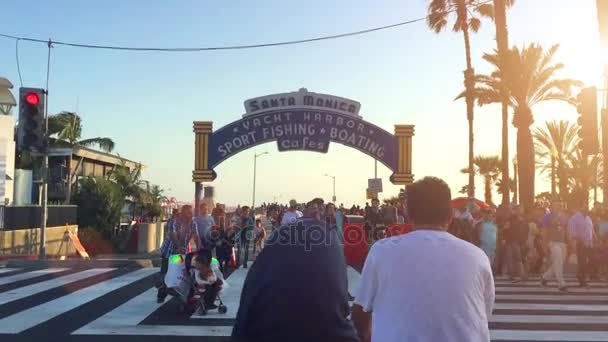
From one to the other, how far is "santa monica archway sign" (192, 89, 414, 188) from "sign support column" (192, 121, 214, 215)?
65cm

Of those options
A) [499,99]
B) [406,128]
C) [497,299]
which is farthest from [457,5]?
[497,299]

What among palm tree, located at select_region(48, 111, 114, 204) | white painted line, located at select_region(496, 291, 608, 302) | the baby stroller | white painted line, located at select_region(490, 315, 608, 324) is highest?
palm tree, located at select_region(48, 111, 114, 204)

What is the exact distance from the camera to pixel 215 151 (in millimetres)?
15664

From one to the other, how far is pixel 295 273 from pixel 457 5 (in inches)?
1203

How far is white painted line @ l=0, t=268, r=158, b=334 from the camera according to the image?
8070 millimetres

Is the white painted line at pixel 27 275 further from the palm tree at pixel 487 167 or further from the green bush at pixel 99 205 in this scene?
the palm tree at pixel 487 167

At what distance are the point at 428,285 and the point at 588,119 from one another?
461 inches

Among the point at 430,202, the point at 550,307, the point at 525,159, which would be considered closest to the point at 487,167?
the point at 525,159

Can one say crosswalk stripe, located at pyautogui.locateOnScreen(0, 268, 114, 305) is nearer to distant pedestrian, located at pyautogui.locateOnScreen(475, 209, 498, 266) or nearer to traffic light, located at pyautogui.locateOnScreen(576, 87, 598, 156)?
distant pedestrian, located at pyautogui.locateOnScreen(475, 209, 498, 266)

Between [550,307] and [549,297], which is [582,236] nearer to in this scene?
[549,297]

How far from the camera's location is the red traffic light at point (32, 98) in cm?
1389

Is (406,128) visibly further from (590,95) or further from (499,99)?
(499,99)

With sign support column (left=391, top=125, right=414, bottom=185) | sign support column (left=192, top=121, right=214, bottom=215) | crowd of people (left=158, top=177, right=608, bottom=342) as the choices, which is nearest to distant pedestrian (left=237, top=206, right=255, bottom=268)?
sign support column (left=192, top=121, right=214, bottom=215)

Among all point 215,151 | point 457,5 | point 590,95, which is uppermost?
point 457,5
